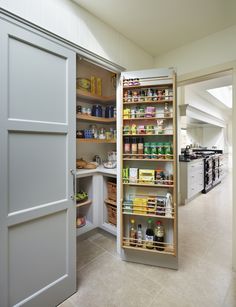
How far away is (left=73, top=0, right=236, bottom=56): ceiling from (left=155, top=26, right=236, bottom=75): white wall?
64mm

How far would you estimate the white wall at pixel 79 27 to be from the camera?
1188mm

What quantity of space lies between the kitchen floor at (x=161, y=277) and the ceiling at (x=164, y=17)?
2.49 meters

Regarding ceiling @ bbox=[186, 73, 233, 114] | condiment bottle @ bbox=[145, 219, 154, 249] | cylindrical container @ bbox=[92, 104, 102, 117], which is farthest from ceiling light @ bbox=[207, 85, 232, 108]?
condiment bottle @ bbox=[145, 219, 154, 249]

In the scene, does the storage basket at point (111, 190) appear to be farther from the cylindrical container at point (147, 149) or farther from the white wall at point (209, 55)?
the white wall at point (209, 55)

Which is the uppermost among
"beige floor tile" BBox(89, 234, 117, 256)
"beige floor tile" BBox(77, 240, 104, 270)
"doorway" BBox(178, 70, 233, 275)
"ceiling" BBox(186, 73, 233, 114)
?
"ceiling" BBox(186, 73, 233, 114)

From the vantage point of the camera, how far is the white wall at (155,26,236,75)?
176 cm

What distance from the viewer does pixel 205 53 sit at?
1913mm

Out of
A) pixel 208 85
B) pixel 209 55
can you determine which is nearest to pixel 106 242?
pixel 209 55

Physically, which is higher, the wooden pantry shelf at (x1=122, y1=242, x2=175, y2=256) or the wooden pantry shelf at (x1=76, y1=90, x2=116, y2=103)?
the wooden pantry shelf at (x1=76, y1=90, x2=116, y2=103)

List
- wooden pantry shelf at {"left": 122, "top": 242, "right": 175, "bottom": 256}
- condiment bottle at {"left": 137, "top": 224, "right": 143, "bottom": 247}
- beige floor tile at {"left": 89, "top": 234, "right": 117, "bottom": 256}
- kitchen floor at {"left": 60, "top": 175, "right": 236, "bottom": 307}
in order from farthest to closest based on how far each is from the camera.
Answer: beige floor tile at {"left": 89, "top": 234, "right": 117, "bottom": 256}, condiment bottle at {"left": 137, "top": 224, "right": 143, "bottom": 247}, wooden pantry shelf at {"left": 122, "top": 242, "right": 175, "bottom": 256}, kitchen floor at {"left": 60, "top": 175, "right": 236, "bottom": 307}

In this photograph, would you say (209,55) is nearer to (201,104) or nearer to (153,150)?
(153,150)

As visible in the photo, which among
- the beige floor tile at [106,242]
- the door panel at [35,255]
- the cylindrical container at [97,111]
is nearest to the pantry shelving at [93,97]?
the cylindrical container at [97,111]

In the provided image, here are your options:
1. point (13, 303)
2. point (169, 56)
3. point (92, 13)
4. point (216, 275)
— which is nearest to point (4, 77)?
point (92, 13)

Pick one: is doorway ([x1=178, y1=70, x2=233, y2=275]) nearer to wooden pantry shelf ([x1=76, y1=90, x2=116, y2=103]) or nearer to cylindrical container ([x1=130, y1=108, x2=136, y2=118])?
cylindrical container ([x1=130, y1=108, x2=136, y2=118])
